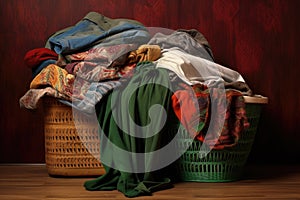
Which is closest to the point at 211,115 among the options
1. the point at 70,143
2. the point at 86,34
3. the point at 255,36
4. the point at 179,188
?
the point at 179,188

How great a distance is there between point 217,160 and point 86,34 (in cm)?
91

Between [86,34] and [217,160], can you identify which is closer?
[217,160]

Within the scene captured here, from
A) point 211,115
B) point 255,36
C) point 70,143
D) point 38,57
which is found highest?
point 255,36

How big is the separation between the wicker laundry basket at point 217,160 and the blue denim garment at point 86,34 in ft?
2.09

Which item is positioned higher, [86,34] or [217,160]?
[86,34]

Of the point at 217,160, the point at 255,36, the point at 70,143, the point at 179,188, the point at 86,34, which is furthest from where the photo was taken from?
the point at 255,36

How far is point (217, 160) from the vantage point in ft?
7.49

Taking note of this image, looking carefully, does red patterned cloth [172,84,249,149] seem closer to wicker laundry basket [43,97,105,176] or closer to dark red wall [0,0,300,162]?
wicker laundry basket [43,97,105,176]

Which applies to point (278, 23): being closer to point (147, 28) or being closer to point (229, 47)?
point (229, 47)

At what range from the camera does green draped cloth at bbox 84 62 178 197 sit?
216cm

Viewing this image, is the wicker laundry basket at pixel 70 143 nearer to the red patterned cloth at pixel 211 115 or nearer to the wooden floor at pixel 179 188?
the wooden floor at pixel 179 188

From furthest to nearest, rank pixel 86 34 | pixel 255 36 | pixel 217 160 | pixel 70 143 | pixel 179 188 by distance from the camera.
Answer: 1. pixel 255 36
2. pixel 86 34
3. pixel 70 143
4. pixel 217 160
5. pixel 179 188

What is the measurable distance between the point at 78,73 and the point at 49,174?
0.52 metres

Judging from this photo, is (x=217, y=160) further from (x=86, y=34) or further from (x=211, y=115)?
(x=86, y=34)
